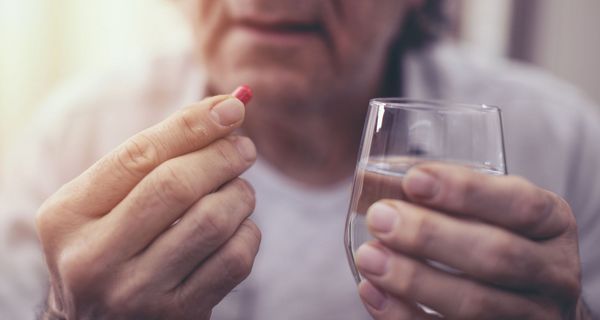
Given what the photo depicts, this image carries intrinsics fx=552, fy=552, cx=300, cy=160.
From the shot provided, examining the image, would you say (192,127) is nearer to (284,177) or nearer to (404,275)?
(404,275)

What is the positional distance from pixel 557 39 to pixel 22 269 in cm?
208

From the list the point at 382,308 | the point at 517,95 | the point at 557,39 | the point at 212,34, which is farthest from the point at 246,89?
the point at 557,39

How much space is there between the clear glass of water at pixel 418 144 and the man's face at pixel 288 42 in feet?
1.57

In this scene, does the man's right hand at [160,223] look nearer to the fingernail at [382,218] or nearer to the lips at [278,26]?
the fingernail at [382,218]

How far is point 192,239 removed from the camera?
55cm

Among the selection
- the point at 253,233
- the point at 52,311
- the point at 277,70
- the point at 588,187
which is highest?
the point at 277,70

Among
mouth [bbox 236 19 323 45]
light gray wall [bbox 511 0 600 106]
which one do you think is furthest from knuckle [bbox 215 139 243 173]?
light gray wall [bbox 511 0 600 106]

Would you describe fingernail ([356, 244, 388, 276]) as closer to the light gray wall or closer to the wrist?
the wrist

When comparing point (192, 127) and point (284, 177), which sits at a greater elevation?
point (192, 127)

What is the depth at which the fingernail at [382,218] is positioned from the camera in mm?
499

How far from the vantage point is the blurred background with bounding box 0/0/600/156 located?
2.10m

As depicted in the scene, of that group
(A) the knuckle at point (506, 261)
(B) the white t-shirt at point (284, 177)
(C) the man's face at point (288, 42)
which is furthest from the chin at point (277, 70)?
(A) the knuckle at point (506, 261)

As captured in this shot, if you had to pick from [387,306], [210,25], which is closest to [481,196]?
[387,306]

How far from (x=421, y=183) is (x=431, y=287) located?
10 centimetres
